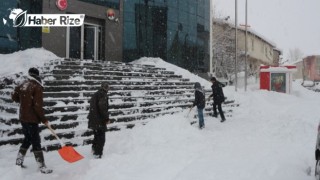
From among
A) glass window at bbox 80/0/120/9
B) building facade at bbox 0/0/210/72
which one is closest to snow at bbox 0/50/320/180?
building facade at bbox 0/0/210/72

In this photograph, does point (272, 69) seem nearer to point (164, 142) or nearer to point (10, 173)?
point (164, 142)

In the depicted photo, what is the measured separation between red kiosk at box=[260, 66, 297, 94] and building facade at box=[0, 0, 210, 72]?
5.19 meters

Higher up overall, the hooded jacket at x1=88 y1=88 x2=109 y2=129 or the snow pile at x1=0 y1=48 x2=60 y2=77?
the snow pile at x1=0 y1=48 x2=60 y2=77

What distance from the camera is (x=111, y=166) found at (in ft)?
22.9

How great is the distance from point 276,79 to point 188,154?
70.8 feet

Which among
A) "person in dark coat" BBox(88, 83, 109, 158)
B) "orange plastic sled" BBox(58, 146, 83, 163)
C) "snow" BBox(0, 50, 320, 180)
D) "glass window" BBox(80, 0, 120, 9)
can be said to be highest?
"glass window" BBox(80, 0, 120, 9)

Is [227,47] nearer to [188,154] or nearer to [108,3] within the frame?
[108,3]

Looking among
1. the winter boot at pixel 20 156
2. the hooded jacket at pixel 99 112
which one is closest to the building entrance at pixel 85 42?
the hooded jacket at pixel 99 112

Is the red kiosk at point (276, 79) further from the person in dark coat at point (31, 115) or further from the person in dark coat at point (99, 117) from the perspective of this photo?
the person in dark coat at point (31, 115)

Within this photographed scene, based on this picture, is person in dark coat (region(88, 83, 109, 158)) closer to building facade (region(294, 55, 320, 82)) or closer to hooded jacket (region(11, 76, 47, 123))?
hooded jacket (region(11, 76, 47, 123))

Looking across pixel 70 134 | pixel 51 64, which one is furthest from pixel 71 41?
pixel 70 134

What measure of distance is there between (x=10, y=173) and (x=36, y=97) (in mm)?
1465

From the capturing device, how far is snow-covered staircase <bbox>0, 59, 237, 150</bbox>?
9.04 metres

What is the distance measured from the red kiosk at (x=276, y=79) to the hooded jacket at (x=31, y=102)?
23792 mm
